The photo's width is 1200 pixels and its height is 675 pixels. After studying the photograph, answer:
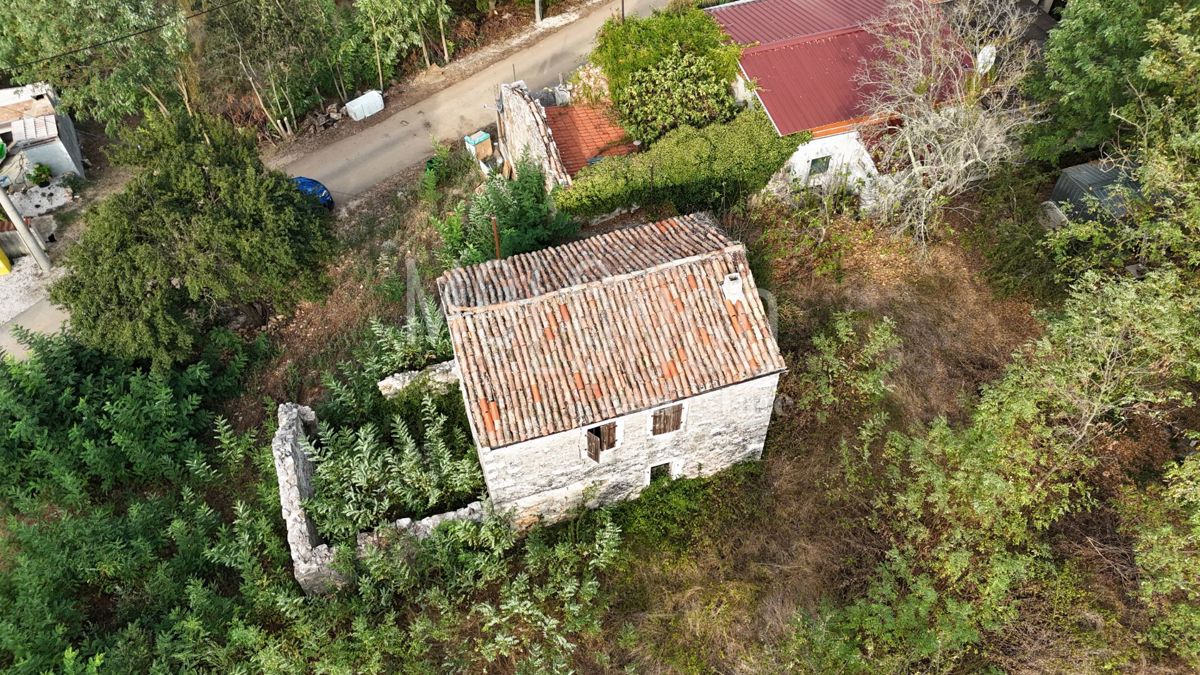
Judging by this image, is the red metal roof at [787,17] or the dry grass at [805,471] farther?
the red metal roof at [787,17]

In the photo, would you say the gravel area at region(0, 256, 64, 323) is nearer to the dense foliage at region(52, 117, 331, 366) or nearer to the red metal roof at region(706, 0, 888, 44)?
the dense foliage at region(52, 117, 331, 366)

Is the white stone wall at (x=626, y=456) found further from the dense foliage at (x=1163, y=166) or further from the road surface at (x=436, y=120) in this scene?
the road surface at (x=436, y=120)

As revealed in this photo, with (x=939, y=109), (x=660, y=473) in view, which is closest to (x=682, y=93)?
(x=939, y=109)

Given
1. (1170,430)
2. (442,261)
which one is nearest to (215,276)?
(442,261)

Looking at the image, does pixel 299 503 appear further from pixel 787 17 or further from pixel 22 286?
pixel 787 17

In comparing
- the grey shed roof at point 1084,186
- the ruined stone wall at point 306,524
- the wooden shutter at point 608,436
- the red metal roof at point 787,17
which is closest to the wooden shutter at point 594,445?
the wooden shutter at point 608,436

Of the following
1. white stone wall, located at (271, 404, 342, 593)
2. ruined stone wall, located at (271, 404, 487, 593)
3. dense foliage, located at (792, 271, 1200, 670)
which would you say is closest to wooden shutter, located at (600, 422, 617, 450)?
ruined stone wall, located at (271, 404, 487, 593)
